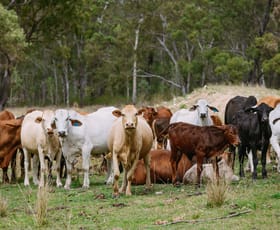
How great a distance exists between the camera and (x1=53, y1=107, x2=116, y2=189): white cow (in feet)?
46.7

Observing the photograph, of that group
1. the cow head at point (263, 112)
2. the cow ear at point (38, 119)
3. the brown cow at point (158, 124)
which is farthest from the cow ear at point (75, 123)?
the cow head at point (263, 112)

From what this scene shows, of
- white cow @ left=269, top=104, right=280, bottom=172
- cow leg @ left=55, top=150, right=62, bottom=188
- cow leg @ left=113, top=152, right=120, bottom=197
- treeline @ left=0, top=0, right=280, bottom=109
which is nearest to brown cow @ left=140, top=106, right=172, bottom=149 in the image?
cow leg @ left=55, top=150, right=62, bottom=188

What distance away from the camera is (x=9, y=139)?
16.5 meters

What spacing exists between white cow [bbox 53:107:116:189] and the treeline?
866 inches

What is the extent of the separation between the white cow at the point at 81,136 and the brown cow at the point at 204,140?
2.19 metres

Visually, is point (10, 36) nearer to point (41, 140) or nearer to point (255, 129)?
point (41, 140)

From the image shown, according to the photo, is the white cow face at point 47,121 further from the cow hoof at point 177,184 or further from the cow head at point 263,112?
the cow head at point 263,112

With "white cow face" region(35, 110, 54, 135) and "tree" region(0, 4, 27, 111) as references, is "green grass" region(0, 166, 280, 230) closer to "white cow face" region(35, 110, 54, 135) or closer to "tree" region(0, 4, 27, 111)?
"white cow face" region(35, 110, 54, 135)

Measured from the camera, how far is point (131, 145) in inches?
513

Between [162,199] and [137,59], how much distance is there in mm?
40688

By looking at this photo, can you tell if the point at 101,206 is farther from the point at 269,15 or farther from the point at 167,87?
the point at 167,87

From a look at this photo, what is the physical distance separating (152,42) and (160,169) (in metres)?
38.9

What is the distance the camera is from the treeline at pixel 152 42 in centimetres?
3922

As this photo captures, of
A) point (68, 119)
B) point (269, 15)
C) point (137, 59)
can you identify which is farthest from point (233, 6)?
point (68, 119)
